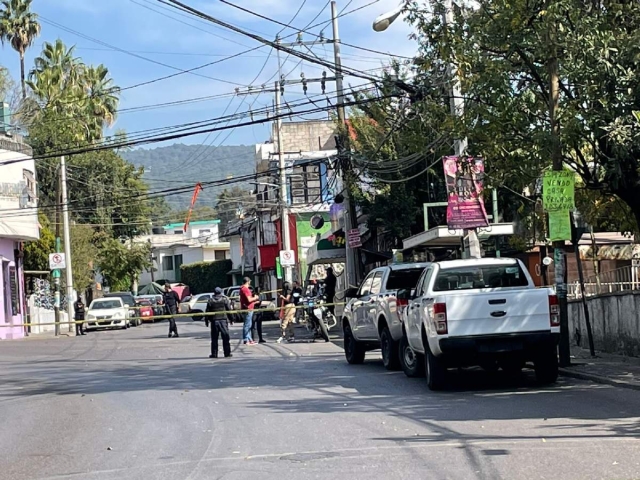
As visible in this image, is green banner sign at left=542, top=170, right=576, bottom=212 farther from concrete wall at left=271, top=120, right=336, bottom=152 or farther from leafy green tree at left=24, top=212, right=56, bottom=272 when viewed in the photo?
concrete wall at left=271, top=120, right=336, bottom=152

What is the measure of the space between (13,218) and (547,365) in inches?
1255

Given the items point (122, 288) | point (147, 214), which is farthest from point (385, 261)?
point (122, 288)

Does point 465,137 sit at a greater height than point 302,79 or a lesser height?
lesser

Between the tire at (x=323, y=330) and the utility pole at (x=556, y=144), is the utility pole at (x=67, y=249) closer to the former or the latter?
the tire at (x=323, y=330)

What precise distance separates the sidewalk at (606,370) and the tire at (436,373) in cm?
231

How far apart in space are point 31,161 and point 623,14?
33841mm

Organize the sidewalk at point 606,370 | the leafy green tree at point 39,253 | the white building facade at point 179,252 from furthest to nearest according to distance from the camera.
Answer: the white building facade at point 179,252 → the leafy green tree at point 39,253 → the sidewalk at point 606,370

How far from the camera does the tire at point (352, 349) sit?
20.3 m

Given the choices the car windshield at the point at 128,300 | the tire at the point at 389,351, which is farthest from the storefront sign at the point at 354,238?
the car windshield at the point at 128,300

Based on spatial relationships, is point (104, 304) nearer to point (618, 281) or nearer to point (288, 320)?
point (288, 320)

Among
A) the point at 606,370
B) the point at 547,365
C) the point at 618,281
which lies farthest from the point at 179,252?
the point at 547,365

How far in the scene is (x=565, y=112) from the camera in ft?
50.1

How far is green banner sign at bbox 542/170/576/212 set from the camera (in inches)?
630

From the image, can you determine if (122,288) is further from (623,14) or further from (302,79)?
(623,14)
